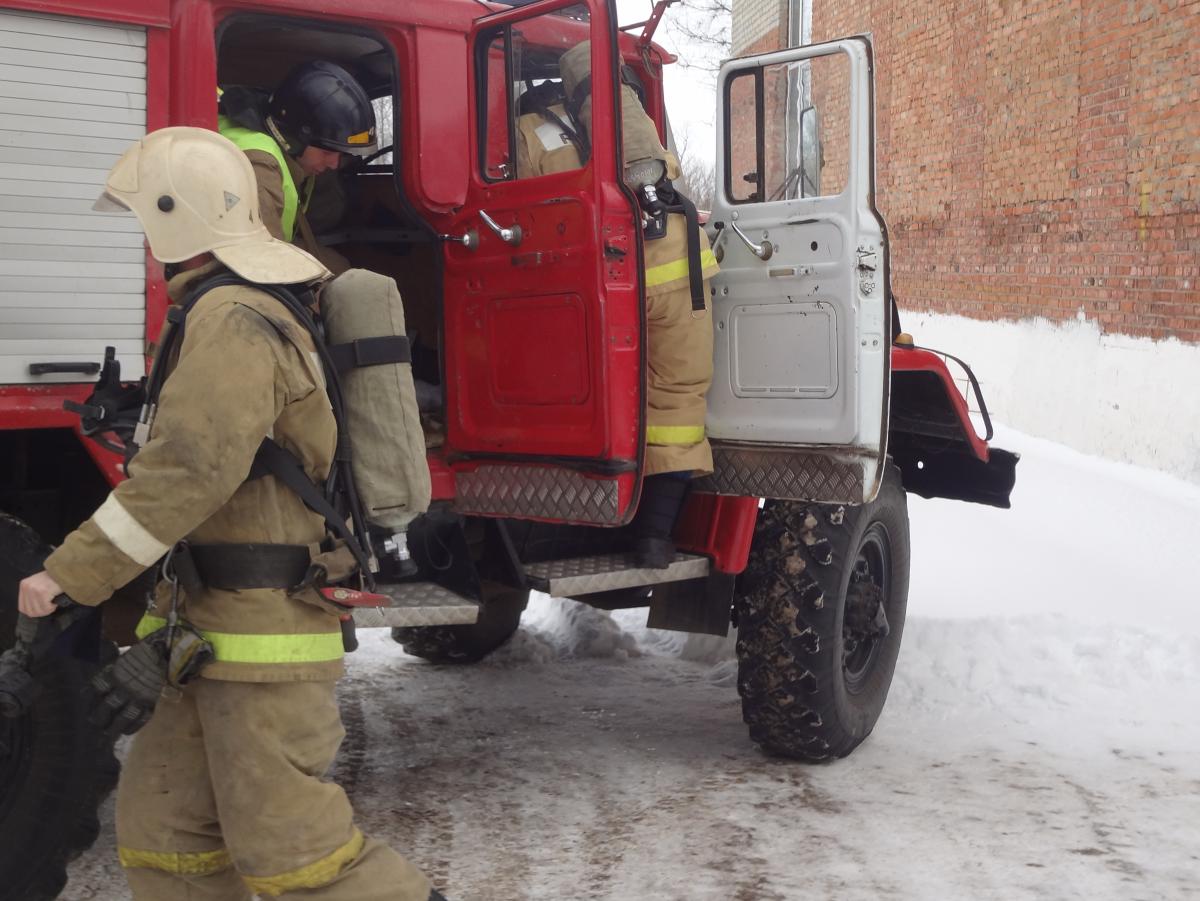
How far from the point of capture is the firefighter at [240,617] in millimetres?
2547

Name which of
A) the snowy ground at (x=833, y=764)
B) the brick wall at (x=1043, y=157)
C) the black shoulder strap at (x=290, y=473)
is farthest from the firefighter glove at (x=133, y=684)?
the brick wall at (x=1043, y=157)

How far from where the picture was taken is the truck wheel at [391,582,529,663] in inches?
228

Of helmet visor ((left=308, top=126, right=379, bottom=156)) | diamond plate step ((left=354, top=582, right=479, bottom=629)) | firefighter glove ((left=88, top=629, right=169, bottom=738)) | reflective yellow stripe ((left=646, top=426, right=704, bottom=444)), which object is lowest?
diamond plate step ((left=354, top=582, right=479, bottom=629))

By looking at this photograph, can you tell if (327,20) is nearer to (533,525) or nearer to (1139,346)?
A: (533,525)

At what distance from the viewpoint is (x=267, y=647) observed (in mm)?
2646

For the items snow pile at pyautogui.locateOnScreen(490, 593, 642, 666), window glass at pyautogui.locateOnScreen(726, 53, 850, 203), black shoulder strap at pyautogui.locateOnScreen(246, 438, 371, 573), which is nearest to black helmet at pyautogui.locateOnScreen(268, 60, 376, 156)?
window glass at pyautogui.locateOnScreen(726, 53, 850, 203)

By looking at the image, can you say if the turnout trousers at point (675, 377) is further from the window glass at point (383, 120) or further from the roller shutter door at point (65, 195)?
the roller shutter door at point (65, 195)

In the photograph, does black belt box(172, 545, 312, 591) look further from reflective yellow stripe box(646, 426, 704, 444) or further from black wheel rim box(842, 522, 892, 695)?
black wheel rim box(842, 522, 892, 695)

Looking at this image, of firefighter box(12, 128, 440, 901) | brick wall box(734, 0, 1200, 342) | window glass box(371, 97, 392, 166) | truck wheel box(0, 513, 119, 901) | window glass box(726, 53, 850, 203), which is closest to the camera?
firefighter box(12, 128, 440, 901)

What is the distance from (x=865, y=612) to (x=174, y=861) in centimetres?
280

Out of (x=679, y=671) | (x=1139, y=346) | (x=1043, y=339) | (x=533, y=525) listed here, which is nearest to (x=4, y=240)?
(x=533, y=525)

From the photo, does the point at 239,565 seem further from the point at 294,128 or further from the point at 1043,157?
the point at 1043,157

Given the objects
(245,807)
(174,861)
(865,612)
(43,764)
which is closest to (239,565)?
(245,807)

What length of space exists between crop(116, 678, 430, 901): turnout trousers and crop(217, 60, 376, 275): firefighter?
1543mm
